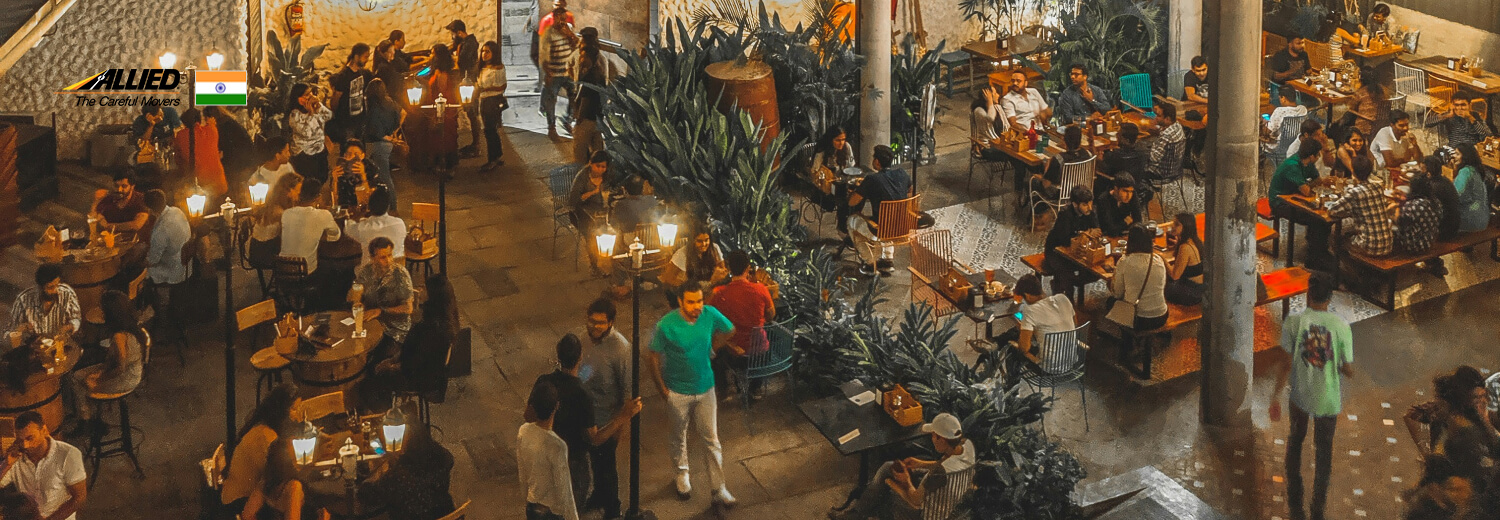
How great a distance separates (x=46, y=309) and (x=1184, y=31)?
35.3 feet

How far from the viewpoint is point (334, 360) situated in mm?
9234

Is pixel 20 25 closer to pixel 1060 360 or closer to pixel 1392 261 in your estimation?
pixel 1060 360

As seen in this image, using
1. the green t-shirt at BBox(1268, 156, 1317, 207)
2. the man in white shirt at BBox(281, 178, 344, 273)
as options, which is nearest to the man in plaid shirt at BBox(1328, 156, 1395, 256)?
the green t-shirt at BBox(1268, 156, 1317, 207)

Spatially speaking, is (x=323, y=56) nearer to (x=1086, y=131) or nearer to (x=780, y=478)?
(x=1086, y=131)

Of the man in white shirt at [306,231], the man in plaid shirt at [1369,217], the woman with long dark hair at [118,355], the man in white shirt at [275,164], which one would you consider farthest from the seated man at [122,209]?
the man in plaid shirt at [1369,217]

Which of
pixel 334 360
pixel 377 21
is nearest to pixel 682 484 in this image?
pixel 334 360

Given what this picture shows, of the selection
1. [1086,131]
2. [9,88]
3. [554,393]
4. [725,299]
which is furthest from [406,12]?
[554,393]

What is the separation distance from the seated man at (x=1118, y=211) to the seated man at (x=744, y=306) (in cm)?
308

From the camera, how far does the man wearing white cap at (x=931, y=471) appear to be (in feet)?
26.6

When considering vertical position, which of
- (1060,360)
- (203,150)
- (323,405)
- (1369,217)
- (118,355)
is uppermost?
(203,150)

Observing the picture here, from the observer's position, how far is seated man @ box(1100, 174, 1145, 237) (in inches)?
459

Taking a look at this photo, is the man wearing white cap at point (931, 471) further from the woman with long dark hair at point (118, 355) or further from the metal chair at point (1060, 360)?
the woman with long dark hair at point (118, 355)

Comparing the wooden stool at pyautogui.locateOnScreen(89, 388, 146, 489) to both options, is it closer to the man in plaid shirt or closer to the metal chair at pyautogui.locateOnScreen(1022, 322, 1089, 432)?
the metal chair at pyautogui.locateOnScreen(1022, 322, 1089, 432)

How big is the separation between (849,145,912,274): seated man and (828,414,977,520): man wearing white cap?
13.7ft
